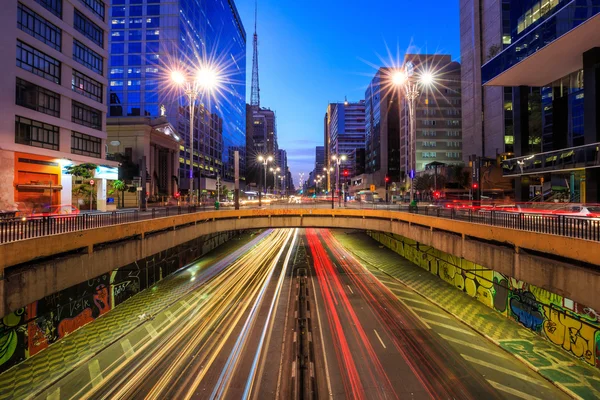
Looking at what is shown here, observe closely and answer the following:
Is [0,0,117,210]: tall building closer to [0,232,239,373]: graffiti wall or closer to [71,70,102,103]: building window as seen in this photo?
[71,70,102,103]: building window

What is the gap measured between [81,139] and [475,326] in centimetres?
4134

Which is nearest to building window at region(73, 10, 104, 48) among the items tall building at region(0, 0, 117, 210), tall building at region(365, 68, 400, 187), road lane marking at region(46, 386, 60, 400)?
tall building at region(0, 0, 117, 210)

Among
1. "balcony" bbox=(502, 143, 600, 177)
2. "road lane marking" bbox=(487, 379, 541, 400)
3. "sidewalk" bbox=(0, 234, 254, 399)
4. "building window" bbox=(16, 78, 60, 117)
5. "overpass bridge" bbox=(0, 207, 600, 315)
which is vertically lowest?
"road lane marking" bbox=(487, 379, 541, 400)

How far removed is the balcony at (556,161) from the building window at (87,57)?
53.2 m

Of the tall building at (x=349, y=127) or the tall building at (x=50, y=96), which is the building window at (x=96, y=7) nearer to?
the tall building at (x=50, y=96)

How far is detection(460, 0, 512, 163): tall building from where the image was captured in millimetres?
66688

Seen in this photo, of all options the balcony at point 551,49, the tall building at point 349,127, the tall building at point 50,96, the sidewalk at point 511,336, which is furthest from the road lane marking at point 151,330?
the tall building at point 349,127

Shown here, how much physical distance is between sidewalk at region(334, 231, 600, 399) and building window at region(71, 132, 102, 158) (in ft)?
116

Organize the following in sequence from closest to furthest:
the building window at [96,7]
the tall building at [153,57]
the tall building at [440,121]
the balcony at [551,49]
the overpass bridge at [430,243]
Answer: the overpass bridge at [430,243]
the balcony at [551,49]
the building window at [96,7]
the tall building at [153,57]
the tall building at [440,121]

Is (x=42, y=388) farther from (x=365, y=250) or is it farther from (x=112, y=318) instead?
(x=365, y=250)

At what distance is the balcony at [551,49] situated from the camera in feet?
87.7

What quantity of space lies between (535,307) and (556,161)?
2607 centimetres

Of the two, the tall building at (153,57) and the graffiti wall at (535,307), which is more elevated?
the tall building at (153,57)

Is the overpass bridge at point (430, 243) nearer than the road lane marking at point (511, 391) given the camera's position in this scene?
Yes
